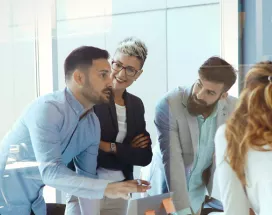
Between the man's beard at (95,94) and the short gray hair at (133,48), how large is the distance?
25cm

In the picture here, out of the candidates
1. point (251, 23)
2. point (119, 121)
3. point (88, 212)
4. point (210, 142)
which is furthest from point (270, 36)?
point (88, 212)

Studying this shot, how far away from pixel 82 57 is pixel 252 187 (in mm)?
1372

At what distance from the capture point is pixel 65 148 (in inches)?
133

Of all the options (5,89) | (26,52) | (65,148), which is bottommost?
(65,148)

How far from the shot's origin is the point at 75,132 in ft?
11.1

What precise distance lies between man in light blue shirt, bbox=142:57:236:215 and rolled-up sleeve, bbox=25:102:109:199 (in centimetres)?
33

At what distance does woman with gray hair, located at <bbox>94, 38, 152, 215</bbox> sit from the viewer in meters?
3.36

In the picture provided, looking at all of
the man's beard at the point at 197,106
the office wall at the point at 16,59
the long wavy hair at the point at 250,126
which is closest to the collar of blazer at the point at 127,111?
the man's beard at the point at 197,106

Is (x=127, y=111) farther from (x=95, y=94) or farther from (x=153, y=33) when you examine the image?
(x=153, y=33)

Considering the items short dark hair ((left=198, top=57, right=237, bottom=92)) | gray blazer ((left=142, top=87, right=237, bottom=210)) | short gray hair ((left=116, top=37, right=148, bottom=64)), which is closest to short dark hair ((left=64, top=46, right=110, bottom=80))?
short gray hair ((left=116, top=37, right=148, bottom=64))

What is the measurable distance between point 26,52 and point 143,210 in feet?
4.15

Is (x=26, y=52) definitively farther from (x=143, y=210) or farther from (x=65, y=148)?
(x=143, y=210)

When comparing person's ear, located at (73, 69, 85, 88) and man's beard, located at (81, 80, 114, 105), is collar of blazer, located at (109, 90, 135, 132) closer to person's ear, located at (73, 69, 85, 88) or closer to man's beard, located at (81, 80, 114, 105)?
man's beard, located at (81, 80, 114, 105)

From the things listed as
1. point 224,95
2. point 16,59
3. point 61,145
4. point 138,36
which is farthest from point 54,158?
point 224,95
